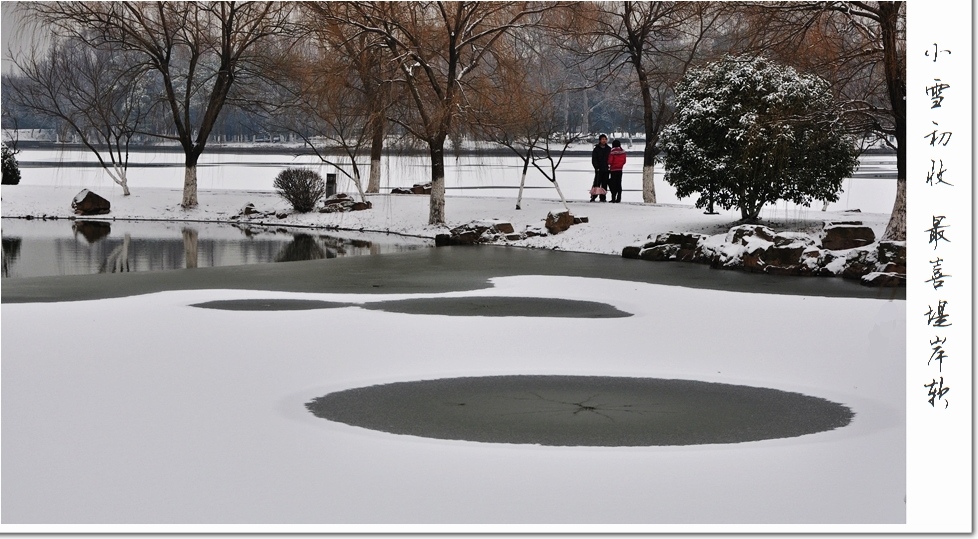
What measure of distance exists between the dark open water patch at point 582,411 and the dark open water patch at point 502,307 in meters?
3.88

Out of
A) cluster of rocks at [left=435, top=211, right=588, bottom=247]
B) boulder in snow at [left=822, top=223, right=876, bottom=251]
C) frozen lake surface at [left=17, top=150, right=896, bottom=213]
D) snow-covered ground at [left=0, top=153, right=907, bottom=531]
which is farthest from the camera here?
frozen lake surface at [left=17, top=150, right=896, bottom=213]

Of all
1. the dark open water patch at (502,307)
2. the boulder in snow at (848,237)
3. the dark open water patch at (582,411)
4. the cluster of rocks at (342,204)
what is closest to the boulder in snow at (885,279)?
the boulder in snow at (848,237)

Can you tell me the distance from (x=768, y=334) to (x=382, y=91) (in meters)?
16.4

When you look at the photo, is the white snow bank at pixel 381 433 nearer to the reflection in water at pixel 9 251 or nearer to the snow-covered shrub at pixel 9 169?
the reflection in water at pixel 9 251

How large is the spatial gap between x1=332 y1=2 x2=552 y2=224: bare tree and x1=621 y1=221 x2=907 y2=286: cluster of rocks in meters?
7.47

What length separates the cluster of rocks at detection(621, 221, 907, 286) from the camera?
17.3m

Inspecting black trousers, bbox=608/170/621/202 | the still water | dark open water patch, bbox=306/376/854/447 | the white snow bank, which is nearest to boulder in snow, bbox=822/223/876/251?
the white snow bank

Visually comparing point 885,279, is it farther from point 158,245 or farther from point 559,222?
point 158,245

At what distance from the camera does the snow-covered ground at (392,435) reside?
610 cm

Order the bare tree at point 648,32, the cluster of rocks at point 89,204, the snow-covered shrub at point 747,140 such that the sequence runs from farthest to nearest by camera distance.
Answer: the cluster of rocks at point 89,204, the bare tree at point 648,32, the snow-covered shrub at point 747,140

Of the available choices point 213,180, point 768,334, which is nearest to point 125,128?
point 213,180

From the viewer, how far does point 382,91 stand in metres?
26.8

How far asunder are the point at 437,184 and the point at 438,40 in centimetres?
370

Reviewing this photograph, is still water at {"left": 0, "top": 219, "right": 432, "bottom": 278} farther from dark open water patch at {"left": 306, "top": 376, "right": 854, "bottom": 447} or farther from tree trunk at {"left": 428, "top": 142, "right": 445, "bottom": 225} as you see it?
dark open water patch at {"left": 306, "top": 376, "right": 854, "bottom": 447}
